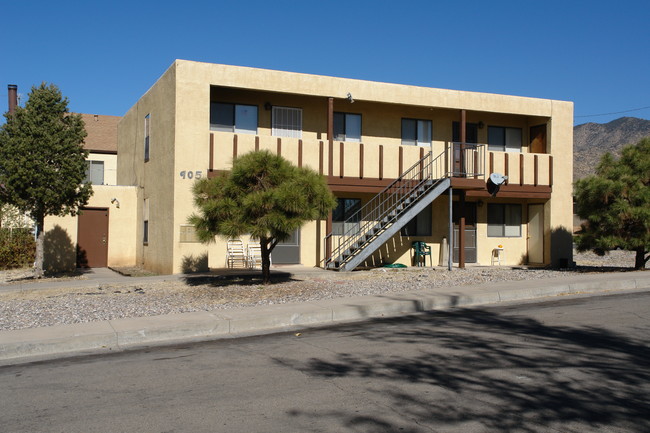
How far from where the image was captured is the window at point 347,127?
69.8ft

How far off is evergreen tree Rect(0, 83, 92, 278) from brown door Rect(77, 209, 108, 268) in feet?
18.3

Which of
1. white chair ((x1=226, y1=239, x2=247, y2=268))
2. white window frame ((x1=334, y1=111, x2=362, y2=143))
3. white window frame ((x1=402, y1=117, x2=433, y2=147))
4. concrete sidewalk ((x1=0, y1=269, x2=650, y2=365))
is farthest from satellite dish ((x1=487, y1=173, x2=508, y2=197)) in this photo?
white chair ((x1=226, y1=239, x2=247, y2=268))

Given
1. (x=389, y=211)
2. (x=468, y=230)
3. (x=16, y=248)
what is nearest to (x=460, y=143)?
(x=389, y=211)

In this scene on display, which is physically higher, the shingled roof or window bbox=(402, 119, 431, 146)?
the shingled roof

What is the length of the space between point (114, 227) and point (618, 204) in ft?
56.4

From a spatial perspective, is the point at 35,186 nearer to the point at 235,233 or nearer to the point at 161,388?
the point at 235,233

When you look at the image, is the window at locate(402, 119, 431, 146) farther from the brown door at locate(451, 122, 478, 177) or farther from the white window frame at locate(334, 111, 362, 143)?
the white window frame at locate(334, 111, 362, 143)

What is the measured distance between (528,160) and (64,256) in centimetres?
1693

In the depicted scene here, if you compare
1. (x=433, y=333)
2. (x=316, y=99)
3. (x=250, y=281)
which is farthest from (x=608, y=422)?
(x=316, y=99)

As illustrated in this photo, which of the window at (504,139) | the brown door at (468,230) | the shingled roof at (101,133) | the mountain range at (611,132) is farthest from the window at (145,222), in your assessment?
the mountain range at (611,132)

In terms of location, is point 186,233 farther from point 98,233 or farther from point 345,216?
point 98,233

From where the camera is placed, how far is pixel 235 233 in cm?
1368

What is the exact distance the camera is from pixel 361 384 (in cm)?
645

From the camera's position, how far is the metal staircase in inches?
722
